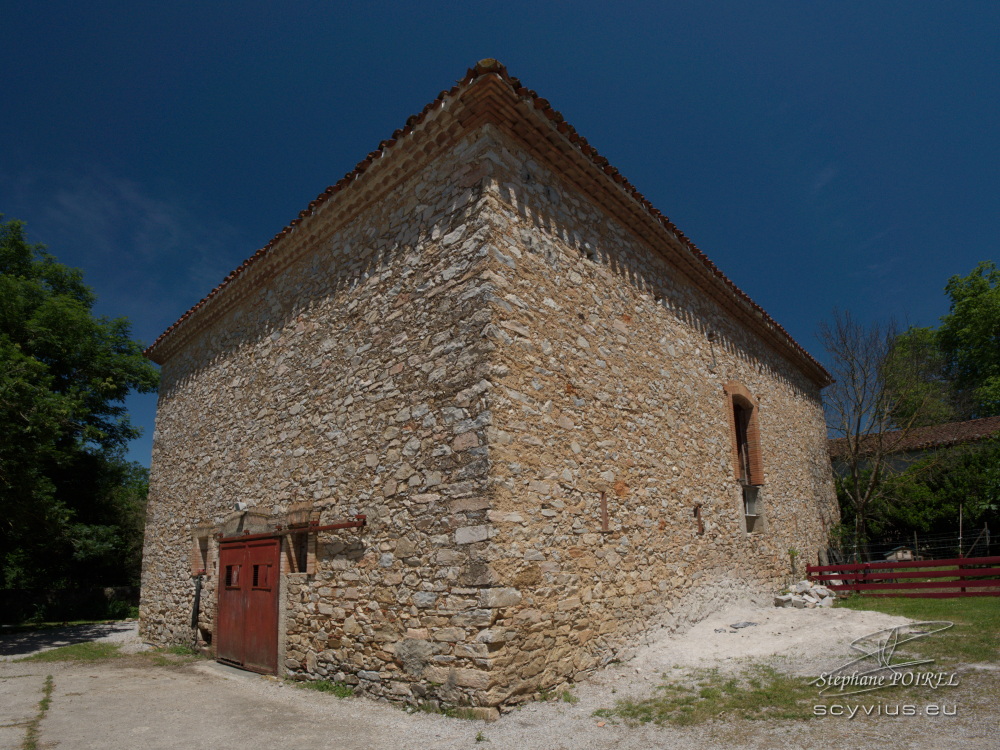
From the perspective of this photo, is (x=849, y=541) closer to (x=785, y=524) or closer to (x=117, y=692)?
(x=785, y=524)

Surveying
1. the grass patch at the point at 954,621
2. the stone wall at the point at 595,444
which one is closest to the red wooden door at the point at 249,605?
the stone wall at the point at 595,444

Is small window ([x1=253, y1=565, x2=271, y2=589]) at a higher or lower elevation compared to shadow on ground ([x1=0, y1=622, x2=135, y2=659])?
higher

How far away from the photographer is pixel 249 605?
7934 mm

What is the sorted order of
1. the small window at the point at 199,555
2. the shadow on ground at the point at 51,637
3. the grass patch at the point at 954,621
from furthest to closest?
the shadow on ground at the point at 51,637
the small window at the point at 199,555
the grass patch at the point at 954,621

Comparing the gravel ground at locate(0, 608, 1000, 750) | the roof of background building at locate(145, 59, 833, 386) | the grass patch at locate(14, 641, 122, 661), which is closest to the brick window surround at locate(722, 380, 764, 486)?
the roof of background building at locate(145, 59, 833, 386)

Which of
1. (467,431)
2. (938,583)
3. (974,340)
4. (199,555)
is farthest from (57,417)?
(974,340)

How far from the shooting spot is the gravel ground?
4211 millimetres

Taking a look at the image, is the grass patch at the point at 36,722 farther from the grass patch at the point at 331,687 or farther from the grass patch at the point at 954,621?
the grass patch at the point at 954,621

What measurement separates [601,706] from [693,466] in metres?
4.19

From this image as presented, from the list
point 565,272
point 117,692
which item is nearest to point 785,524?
point 565,272

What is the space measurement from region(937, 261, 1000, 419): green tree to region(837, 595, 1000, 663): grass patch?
59.3 ft

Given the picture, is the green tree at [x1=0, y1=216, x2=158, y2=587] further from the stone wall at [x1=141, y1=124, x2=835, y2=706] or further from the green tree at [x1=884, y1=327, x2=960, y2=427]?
the green tree at [x1=884, y1=327, x2=960, y2=427]

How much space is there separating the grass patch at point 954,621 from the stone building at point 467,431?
192cm

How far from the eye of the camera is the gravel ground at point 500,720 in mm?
4211
